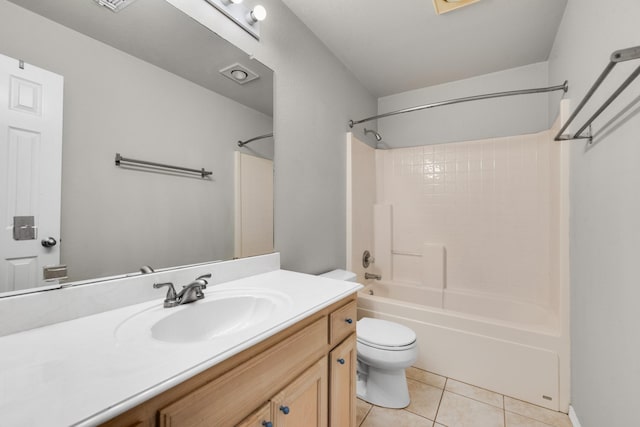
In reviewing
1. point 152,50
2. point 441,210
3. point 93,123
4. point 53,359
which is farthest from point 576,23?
point 53,359

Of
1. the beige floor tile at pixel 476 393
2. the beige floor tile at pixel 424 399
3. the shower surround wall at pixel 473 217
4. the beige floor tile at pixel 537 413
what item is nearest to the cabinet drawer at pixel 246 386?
the beige floor tile at pixel 424 399

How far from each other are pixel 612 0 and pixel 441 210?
5.88ft

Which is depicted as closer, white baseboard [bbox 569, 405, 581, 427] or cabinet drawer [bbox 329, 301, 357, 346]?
cabinet drawer [bbox 329, 301, 357, 346]

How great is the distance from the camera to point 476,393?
1.66 metres

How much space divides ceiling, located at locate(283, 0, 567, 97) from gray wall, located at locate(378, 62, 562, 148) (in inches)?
4.2

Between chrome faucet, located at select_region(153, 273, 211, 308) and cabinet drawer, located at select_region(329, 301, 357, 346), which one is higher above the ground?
chrome faucet, located at select_region(153, 273, 211, 308)

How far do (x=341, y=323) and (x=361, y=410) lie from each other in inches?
32.8

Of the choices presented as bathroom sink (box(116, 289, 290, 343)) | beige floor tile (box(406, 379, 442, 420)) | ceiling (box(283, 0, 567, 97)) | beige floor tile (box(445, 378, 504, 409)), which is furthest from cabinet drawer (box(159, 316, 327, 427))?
ceiling (box(283, 0, 567, 97))

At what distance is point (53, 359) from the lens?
0.57 m

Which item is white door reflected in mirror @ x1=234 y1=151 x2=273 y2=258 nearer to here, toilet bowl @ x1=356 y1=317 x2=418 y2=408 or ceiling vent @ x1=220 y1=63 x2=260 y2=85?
ceiling vent @ x1=220 y1=63 x2=260 y2=85

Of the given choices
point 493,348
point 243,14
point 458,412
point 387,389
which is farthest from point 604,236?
point 243,14

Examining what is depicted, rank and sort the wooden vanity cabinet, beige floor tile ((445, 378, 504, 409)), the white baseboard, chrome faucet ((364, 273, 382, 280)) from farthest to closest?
chrome faucet ((364, 273, 382, 280)), beige floor tile ((445, 378, 504, 409)), the white baseboard, the wooden vanity cabinet

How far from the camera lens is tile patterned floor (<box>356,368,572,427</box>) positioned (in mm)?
1439

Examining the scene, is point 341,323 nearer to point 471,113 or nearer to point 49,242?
point 49,242
